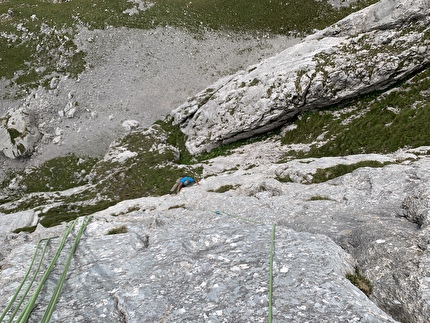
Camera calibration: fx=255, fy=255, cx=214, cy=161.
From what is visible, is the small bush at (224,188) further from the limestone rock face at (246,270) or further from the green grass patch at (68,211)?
the green grass patch at (68,211)

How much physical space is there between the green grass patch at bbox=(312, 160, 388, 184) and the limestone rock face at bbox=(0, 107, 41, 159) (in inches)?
1918

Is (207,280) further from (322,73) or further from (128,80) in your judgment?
(128,80)

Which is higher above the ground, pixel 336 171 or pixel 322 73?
pixel 322 73

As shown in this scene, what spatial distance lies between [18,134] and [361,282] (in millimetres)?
56009

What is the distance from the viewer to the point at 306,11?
5838cm

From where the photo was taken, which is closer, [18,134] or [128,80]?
[18,134]

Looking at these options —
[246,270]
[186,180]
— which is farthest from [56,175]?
[246,270]

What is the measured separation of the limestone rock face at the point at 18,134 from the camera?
4569cm

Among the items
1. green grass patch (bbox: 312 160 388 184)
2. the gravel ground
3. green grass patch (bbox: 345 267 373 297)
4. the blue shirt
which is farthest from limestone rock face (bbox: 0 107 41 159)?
green grass patch (bbox: 345 267 373 297)

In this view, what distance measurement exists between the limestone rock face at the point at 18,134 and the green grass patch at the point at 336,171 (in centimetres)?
4871

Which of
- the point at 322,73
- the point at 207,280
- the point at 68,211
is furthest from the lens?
the point at 322,73

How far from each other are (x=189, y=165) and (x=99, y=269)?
97.9 ft

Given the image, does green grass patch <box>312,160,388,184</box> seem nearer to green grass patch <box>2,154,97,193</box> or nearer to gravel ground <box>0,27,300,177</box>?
gravel ground <box>0,27,300,177</box>

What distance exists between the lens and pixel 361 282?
31.5 feet
